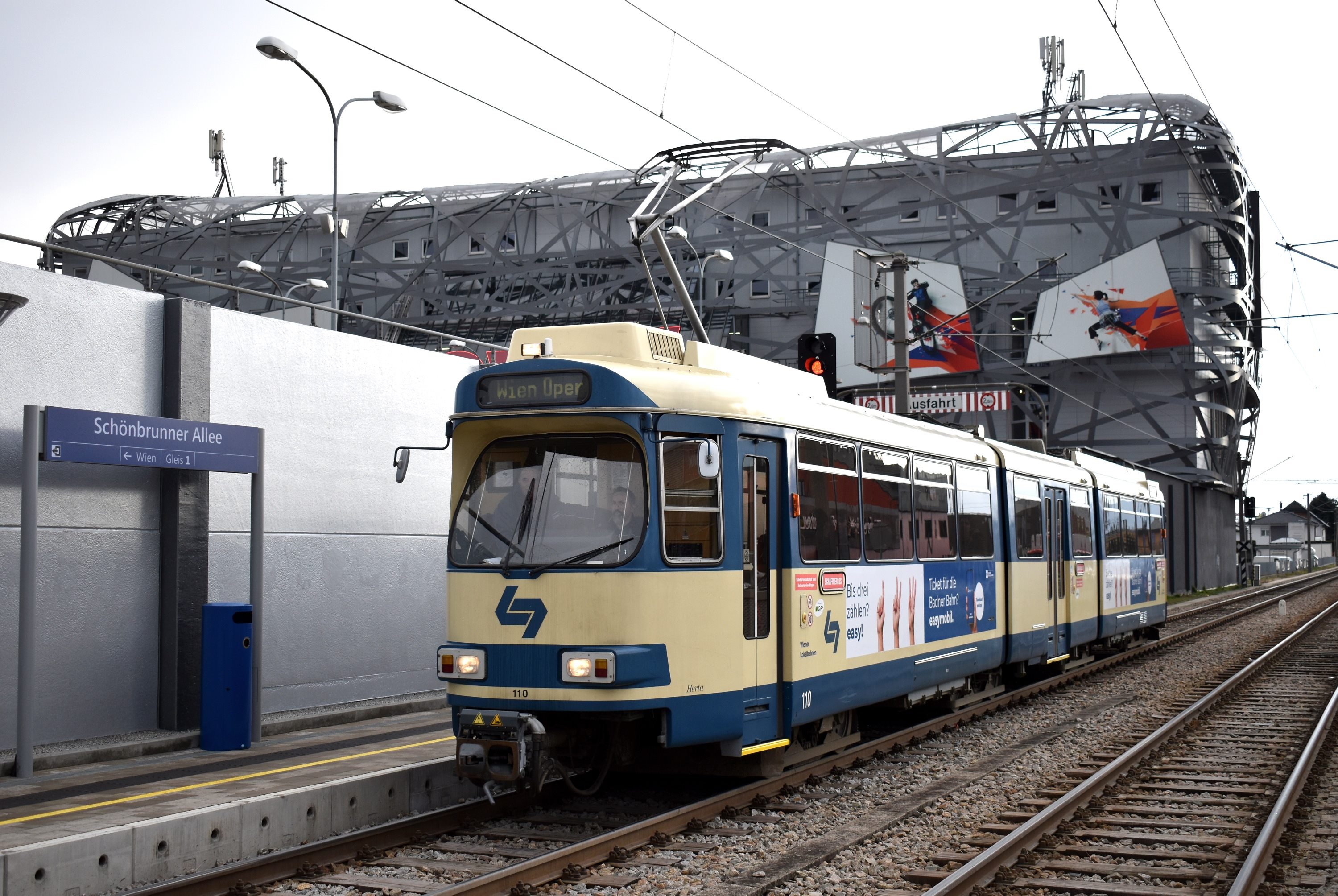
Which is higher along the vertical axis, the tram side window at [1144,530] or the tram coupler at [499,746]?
the tram side window at [1144,530]

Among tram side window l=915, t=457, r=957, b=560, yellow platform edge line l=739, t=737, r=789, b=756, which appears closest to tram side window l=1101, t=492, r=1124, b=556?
tram side window l=915, t=457, r=957, b=560

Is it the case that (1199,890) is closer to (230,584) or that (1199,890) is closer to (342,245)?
(230,584)

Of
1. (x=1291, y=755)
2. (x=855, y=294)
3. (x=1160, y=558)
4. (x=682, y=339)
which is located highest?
(x=855, y=294)

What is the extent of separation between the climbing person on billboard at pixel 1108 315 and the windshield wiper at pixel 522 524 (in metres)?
50.0

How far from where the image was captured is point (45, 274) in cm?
1080

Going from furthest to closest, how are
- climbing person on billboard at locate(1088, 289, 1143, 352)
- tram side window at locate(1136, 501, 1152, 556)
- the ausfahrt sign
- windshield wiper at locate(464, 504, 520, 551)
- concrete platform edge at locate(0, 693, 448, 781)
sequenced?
climbing person on billboard at locate(1088, 289, 1143, 352) < the ausfahrt sign < tram side window at locate(1136, 501, 1152, 556) < concrete platform edge at locate(0, 693, 448, 781) < windshield wiper at locate(464, 504, 520, 551)

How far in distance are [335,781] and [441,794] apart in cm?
108

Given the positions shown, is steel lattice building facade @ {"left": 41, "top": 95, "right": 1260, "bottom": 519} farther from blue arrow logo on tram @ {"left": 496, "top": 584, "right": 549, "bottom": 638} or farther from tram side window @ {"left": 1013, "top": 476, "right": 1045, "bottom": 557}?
blue arrow logo on tram @ {"left": 496, "top": 584, "right": 549, "bottom": 638}

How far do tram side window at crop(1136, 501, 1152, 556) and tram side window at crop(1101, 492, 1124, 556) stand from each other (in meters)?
1.93

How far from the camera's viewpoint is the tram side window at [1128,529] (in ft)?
74.9

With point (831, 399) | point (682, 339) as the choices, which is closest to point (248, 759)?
point (682, 339)

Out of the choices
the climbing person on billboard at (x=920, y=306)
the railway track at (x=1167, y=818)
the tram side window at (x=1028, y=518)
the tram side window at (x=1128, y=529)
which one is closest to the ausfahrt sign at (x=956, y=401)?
the climbing person on billboard at (x=920, y=306)

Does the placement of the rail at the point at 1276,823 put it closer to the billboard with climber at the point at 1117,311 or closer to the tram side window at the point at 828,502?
the tram side window at the point at 828,502

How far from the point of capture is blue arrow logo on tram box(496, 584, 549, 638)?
872 cm
